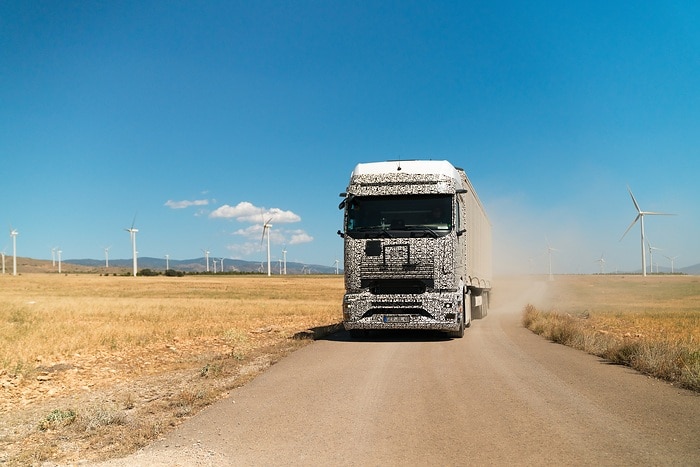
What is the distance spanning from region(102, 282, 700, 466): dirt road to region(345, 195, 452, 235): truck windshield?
4107 millimetres

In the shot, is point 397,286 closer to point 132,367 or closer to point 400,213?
point 400,213

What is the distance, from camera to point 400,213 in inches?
592

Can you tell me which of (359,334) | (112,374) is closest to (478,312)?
(359,334)

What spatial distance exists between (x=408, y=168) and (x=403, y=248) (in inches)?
89.2

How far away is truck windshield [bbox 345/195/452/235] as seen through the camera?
48.8 ft

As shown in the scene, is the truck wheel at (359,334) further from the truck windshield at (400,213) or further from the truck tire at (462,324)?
the truck windshield at (400,213)

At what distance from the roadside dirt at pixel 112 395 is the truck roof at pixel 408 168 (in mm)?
4967

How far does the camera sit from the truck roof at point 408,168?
15.4 m

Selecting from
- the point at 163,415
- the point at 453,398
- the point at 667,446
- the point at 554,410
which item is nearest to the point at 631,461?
the point at 667,446

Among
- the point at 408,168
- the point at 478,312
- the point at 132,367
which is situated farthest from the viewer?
the point at 478,312

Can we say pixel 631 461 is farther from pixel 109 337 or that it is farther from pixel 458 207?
pixel 109 337

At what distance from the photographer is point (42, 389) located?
11305 millimetres

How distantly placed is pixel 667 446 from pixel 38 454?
6.66 m

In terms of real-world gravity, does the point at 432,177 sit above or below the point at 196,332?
above
